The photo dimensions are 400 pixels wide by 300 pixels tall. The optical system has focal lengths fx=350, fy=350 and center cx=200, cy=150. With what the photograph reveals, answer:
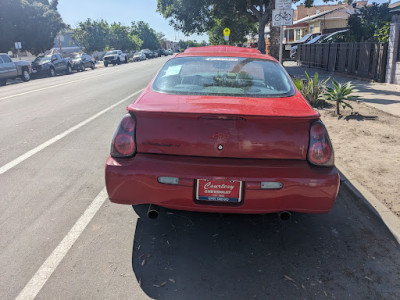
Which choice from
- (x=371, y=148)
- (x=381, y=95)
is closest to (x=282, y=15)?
(x=381, y=95)

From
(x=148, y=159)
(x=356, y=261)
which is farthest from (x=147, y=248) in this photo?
(x=356, y=261)

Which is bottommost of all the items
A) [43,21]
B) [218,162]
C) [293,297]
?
[293,297]

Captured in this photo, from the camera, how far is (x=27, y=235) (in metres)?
3.36

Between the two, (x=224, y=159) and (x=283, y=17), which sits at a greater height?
(x=283, y=17)

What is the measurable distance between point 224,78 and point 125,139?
1.34 meters

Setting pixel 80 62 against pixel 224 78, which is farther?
pixel 80 62

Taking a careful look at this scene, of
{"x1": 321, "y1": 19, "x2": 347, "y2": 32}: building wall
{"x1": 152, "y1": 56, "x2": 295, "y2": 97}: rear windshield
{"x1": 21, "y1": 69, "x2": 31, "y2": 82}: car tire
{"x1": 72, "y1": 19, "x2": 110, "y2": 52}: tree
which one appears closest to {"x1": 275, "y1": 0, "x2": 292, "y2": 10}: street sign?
{"x1": 152, "y1": 56, "x2": 295, "y2": 97}: rear windshield

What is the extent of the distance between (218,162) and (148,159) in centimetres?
59

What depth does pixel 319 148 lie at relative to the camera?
2.90 metres

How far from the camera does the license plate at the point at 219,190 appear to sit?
2.84 m

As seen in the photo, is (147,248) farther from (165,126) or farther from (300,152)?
(300,152)

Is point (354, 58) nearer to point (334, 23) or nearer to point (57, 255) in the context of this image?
point (57, 255)

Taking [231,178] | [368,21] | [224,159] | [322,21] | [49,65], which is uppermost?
[322,21]

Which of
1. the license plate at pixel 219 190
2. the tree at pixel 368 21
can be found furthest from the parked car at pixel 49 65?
the license plate at pixel 219 190
